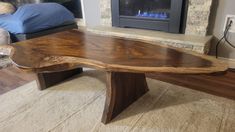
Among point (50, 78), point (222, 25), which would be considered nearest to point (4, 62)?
point (50, 78)

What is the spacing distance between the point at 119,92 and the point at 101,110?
0.69ft

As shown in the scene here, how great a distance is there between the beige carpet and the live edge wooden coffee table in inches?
4.2

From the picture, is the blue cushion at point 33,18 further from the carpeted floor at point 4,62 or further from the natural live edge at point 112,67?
the natural live edge at point 112,67

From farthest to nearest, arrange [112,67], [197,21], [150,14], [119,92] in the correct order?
[150,14]
[197,21]
[119,92]
[112,67]

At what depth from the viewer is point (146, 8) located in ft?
7.82

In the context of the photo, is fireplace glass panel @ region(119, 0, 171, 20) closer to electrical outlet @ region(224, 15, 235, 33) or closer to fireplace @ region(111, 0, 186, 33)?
fireplace @ region(111, 0, 186, 33)

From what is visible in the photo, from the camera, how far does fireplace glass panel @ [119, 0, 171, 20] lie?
222 centimetres

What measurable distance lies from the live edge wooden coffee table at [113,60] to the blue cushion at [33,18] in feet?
2.99

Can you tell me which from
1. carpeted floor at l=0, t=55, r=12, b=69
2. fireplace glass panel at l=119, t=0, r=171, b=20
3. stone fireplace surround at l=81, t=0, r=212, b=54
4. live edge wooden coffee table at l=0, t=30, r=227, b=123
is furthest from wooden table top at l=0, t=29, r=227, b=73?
fireplace glass panel at l=119, t=0, r=171, b=20

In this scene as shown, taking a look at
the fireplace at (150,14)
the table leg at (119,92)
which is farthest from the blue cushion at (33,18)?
the table leg at (119,92)

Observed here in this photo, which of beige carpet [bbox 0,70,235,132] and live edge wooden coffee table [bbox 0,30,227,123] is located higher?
live edge wooden coffee table [bbox 0,30,227,123]

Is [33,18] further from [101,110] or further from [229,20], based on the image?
[229,20]

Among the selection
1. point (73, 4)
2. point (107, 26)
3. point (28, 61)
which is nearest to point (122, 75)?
point (28, 61)

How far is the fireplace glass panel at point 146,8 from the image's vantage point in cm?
222
